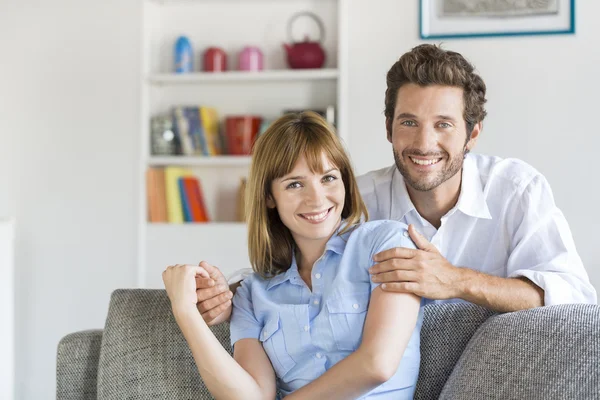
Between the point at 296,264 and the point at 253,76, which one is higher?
the point at 253,76

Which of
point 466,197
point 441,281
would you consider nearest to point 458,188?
point 466,197

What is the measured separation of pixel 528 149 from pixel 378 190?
5.66ft

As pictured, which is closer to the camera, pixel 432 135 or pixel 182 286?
pixel 182 286

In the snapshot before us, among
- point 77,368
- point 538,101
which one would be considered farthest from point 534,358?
point 538,101

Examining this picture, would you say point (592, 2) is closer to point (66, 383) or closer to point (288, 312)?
point (288, 312)

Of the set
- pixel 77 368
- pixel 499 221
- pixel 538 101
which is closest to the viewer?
pixel 77 368

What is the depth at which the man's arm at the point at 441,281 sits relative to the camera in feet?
5.17

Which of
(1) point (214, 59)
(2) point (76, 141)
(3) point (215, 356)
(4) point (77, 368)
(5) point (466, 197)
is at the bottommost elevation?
(4) point (77, 368)

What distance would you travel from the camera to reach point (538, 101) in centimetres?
379

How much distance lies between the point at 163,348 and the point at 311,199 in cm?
51

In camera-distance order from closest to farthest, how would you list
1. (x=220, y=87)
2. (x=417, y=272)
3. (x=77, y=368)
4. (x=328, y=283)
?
(x=417, y=272) < (x=328, y=283) < (x=77, y=368) < (x=220, y=87)

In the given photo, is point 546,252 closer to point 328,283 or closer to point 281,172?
point 328,283

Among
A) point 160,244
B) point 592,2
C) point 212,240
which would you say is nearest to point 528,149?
point 592,2

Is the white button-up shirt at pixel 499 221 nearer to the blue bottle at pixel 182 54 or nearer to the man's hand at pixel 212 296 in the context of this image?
the man's hand at pixel 212 296
